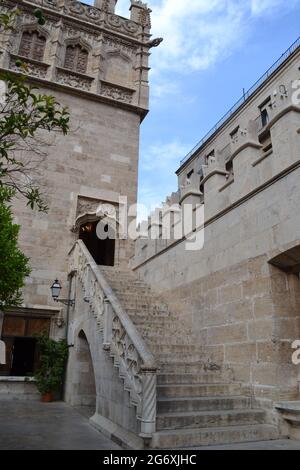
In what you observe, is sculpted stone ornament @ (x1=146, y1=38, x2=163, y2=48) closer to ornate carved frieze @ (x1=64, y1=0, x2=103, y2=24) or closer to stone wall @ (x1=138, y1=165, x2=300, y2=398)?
ornate carved frieze @ (x1=64, y1=0, x2=103, y2=24)

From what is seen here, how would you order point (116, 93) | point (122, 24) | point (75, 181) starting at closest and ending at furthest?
1. point (75, 181)
2. point (116, 93)
3. point (122, 24)

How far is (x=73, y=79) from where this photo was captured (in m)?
14.2

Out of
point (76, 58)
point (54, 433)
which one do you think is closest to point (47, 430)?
point (54, 433)

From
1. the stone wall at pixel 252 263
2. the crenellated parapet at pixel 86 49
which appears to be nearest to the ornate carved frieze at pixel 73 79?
the crenellated parapet at pixel 86 49

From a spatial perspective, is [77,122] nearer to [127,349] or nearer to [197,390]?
[127,349]

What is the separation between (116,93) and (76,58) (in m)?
2.11

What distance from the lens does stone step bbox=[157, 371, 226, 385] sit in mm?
5582

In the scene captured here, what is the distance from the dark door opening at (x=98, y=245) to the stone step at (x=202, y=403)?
9404 mm

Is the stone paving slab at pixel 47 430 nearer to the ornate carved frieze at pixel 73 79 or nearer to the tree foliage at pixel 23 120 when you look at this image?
the tree foliage at pixel 23 120

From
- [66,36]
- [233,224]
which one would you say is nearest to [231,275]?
[233,224]

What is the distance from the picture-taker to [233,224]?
6.55 meters

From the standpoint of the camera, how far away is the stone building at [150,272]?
4.99 metres

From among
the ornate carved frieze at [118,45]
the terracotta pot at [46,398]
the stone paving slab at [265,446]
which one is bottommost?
the terracotta pot at [46,398]

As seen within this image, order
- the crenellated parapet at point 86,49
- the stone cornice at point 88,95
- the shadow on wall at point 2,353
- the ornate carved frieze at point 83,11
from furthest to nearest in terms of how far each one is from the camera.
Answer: the ornate carved frieze at point 83,11 < the crenellated parapet at point 86,49 < the stone cornice at point 88,95 < the shadow on wall at point 2,353
